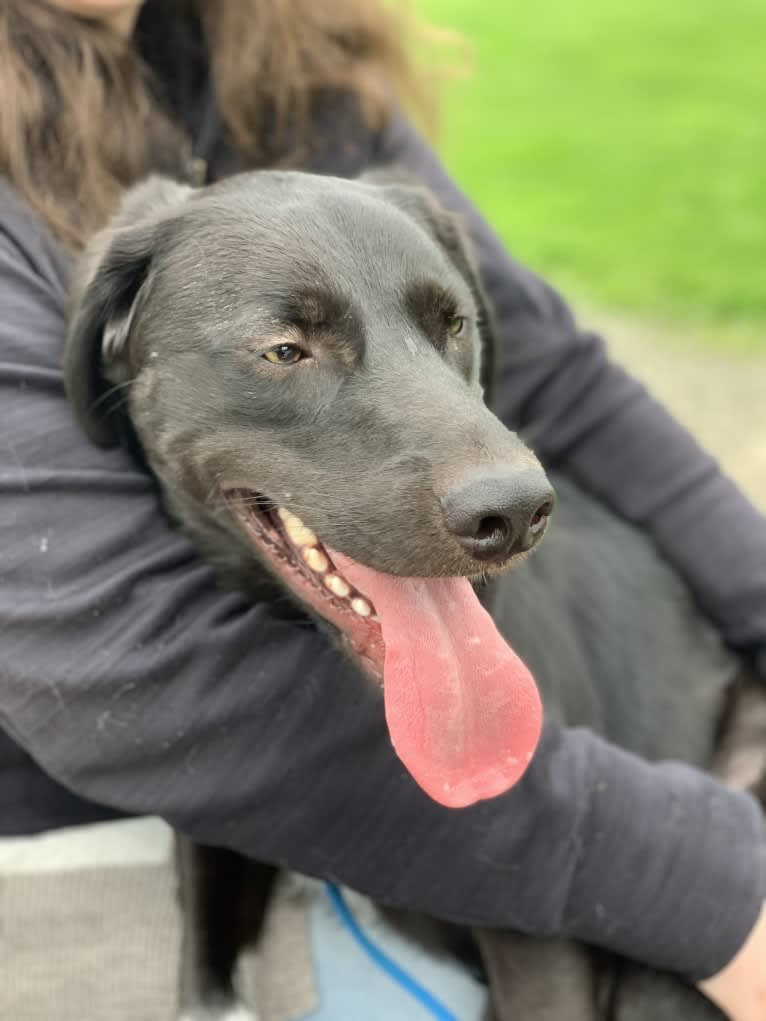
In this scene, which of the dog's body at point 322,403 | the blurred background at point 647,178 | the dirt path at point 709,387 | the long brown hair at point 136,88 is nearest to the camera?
the dog's body at point 322,403

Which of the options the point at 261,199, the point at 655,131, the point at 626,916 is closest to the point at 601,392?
the point at 261,199

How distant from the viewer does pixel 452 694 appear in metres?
1.71

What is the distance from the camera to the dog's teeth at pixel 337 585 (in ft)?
6.07

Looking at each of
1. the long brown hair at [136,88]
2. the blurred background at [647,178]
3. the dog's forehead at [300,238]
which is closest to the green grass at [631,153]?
the blurred background at [647,178]

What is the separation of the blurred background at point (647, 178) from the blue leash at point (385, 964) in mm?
2066

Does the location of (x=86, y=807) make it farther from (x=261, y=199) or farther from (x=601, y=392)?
(x=601, y=392)

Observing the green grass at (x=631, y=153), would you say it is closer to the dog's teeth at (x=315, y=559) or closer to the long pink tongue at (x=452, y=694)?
the dog's teeth at (x=315, y=559)

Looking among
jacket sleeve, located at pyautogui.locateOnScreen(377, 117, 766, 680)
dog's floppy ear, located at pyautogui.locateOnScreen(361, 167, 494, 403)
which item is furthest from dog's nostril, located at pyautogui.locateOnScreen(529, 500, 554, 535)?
jacket sleeve, located at pyautogui.locateOnScreen(377, 117, 766, 680)

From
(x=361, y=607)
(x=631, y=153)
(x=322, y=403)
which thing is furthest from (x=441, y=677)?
(x=631, y=153)

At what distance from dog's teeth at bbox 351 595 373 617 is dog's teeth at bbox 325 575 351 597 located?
0.9 inches

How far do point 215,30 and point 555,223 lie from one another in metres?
5.95

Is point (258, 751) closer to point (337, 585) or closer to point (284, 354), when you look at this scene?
point (337, 585)

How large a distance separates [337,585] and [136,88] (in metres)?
1.16

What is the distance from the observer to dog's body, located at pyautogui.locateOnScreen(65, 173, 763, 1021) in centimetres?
167
